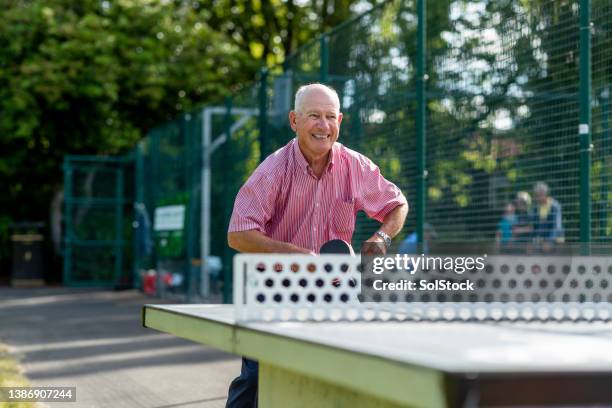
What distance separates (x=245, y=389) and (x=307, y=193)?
2.64 feet

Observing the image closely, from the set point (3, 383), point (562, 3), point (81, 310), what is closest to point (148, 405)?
point (3, 383)

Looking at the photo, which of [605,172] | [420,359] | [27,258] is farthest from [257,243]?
[27,258]

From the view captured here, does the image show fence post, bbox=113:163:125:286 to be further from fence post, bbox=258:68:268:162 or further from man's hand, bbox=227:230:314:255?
man's hand, bbox=227:230:314:255

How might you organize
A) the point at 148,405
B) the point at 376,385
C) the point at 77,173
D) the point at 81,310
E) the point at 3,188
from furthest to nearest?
the point at 3,188 < the point at 77,173 < the point at 81,310 < the point at 148,405 < the point at 376,385

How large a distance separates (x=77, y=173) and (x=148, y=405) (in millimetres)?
18925

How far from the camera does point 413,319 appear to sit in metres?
3.25

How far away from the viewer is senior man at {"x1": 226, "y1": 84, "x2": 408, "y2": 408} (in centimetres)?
466

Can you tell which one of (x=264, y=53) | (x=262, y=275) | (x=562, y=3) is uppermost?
(x=264, y=53)

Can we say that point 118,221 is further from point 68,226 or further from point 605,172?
point 605,172

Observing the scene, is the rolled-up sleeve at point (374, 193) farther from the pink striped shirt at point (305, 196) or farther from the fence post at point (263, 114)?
the fence post at point (263, 114)

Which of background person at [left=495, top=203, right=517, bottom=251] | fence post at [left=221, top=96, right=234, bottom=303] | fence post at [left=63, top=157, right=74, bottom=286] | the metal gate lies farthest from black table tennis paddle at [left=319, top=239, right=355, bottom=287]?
fence post at [left=63, top=157, right=74, bottom=286]

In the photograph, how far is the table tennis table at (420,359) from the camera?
1991 mm

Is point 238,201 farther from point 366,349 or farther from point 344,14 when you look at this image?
point 344,14

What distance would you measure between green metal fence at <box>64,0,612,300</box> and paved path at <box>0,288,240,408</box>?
6.23 feet
